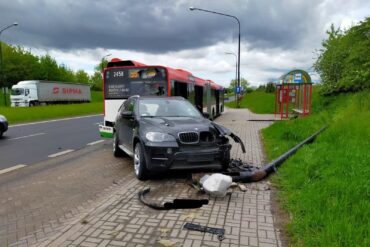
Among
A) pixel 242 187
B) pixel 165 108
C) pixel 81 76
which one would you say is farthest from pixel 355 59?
pixel 81 76

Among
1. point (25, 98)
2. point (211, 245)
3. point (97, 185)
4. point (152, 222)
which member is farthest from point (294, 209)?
point (25, 98)

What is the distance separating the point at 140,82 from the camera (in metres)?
12.7

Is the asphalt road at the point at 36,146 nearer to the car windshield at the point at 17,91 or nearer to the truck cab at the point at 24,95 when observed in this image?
the truck cab at the point at 24,95

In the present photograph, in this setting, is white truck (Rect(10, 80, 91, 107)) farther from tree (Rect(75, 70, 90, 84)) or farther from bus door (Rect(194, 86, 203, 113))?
tree (Rect(75, 70, 90, 84))

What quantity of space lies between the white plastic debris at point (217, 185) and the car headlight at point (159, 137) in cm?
121

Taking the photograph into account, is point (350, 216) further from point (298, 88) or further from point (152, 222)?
point (298, 88)

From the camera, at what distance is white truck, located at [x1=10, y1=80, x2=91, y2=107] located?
44.3 meters

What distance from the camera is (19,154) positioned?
32.7 ft

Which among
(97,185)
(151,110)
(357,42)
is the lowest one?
(97,185)

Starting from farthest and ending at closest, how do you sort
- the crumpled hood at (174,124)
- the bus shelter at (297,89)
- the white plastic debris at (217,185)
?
1. the bus shelter at (297,89)
2. the crumpled hood at (174,124)
3. the white plastic debris at (217,185)

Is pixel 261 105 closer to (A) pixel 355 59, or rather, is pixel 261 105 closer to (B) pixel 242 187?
(A) pixel 355 59

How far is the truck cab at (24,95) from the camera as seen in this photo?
44.2 m

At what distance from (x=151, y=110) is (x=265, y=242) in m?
4.59

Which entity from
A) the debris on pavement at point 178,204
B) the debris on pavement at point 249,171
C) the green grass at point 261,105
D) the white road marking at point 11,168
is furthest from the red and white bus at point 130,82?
the green grass at point 261,105
